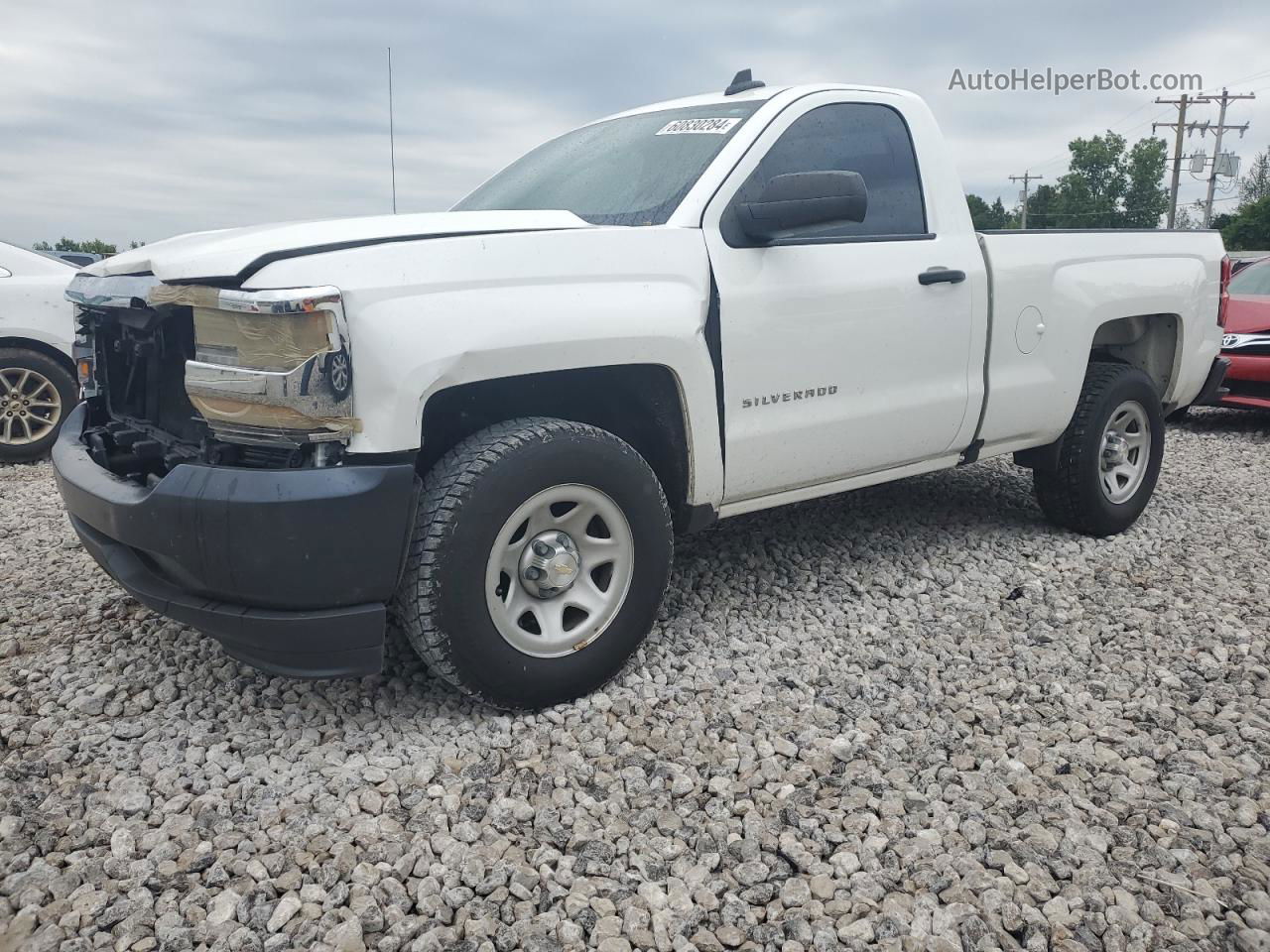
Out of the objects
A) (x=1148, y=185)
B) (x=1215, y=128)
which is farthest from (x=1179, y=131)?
(x=1148, y=185)

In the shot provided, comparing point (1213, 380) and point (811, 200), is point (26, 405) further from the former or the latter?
point (1213, 380)

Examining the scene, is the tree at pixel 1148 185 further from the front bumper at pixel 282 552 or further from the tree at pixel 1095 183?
the front bumper at pixel 282 552

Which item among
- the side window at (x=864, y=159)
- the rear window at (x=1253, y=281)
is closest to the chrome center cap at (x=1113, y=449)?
A: the side window at (x=864, y=159)

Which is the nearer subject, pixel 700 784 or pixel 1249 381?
pixel 700 784

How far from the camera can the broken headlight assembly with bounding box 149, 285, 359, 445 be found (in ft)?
7.82

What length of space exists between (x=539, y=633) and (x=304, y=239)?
126 centimetres

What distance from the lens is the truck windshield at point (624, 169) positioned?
10.7ft

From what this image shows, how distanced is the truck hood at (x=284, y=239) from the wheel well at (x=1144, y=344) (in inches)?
122

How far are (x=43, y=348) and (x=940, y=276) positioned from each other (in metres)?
5.77

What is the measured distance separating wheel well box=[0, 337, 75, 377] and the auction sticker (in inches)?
189

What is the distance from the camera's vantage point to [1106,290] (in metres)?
4.39

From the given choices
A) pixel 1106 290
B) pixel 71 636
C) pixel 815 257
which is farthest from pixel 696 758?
pixel 1106 290

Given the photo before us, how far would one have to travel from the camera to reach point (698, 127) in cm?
351

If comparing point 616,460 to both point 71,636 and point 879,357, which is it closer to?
point 879,357
